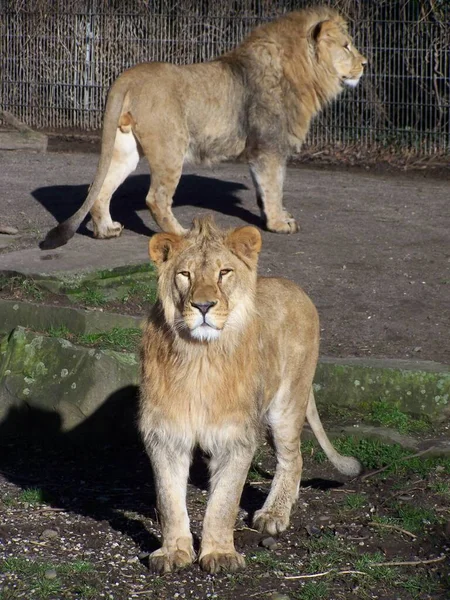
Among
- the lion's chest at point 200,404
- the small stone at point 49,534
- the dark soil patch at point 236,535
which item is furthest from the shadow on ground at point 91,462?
the lion's chest at point 200,404

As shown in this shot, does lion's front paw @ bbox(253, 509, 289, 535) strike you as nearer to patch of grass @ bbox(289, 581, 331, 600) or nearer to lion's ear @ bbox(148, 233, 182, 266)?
patch of grass @ bbox(289, 581, 331, 600)

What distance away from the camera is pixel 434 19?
573 inches

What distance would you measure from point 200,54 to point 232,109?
629 cm

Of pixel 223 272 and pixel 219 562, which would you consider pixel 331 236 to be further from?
pixel 219 562

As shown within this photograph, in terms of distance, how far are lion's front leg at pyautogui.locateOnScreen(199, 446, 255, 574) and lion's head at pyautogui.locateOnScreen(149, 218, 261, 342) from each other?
20.6 inches

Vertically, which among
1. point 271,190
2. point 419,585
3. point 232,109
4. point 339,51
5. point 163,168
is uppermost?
point 339,51

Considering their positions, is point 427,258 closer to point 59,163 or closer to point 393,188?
point 393,188

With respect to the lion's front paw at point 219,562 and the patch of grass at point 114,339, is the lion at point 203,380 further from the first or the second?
the patch of grass at point 114,339

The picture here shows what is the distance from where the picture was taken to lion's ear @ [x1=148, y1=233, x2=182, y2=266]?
423cm

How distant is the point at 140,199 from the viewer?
438 inches

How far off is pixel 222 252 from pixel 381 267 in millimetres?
4617

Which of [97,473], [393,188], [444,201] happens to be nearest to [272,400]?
[97,473]

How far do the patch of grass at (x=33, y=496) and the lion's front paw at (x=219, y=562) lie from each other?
115 centimetres

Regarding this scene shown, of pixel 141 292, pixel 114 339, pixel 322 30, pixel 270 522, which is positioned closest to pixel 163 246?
pixel 270 522
